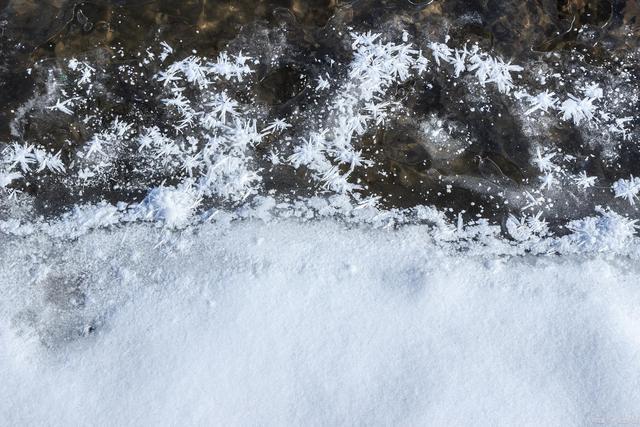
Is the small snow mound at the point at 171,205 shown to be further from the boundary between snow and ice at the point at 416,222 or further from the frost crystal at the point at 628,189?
the frost crystal at the point at 628,189

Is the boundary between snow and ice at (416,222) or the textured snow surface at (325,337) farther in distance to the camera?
the boundary between snow and ice at (416,222)

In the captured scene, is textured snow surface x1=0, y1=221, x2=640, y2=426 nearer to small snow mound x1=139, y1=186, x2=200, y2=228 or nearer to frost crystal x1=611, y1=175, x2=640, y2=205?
small snow mound x1=139, y1=186, x2=200, y2=228

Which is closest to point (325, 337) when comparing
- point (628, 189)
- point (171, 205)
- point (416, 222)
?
point (416, 222)

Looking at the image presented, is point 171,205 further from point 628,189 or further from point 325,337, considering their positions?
point 628,189

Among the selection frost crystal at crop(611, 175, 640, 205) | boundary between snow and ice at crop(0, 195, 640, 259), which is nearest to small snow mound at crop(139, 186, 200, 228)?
boundary between snow and ice at crop(0, 195, 640, 259)

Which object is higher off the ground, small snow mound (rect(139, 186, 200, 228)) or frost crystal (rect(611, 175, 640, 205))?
frost crystal (rect(611, 175, 640, 205))

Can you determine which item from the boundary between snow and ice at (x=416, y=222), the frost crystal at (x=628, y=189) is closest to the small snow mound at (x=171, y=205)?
the boundary between snow and ice at (x=416, y=222)
